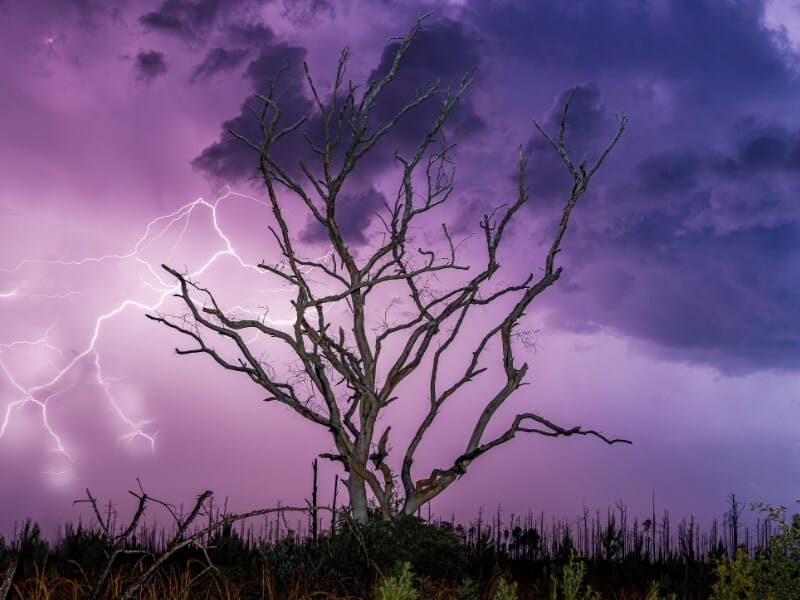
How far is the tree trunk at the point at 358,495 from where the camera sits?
48.7 ft

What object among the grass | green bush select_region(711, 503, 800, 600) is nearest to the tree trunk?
the grass

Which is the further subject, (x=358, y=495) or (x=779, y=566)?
(x=358, y=495)

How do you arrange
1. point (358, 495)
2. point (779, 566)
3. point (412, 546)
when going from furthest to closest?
1. point (358, 495)
2. point (412, 546)
3. point (779, 566)

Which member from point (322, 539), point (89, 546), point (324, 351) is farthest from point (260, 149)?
point (89, 546)

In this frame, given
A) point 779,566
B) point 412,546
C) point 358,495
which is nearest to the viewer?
point 779,566

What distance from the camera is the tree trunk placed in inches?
585

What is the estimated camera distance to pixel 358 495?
14984mm

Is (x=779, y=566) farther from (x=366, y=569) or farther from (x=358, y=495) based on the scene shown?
(x=358, y=495)

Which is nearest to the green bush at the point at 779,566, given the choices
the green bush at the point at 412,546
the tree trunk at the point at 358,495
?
the green bush at the point at 412,546

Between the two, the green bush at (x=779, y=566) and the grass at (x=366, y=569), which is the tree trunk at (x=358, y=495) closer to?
the grass at (x=366, y=569)

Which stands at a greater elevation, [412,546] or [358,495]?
[358,495]

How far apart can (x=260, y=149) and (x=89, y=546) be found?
26.4 ft

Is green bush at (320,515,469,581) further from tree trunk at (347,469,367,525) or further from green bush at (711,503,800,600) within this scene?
green bush at (711,503,800,600)

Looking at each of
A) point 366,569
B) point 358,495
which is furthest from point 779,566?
point 358,495
